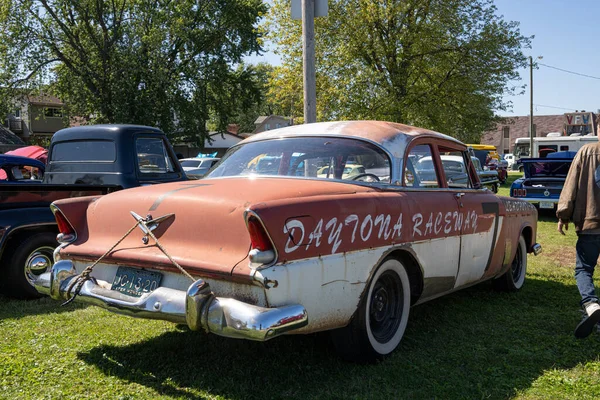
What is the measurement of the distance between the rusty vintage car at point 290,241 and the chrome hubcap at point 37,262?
173 centimetres

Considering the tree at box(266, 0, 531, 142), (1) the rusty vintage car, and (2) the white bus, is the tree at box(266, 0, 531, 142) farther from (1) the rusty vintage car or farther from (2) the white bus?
(1) the rusty vintage car

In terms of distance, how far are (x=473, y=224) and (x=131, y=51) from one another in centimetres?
2764

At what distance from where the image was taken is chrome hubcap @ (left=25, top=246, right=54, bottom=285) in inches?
215

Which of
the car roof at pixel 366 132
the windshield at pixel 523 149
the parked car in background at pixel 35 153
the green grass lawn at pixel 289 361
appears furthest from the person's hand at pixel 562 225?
the windshield at pixel 523 149

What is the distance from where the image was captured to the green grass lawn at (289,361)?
3.32 metres

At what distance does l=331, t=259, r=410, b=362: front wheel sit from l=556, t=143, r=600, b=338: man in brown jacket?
150 centimetres

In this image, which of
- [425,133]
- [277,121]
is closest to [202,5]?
[425,133]

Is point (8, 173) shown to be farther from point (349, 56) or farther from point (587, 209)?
point (349, 56)

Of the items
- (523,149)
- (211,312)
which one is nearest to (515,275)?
(211,312)

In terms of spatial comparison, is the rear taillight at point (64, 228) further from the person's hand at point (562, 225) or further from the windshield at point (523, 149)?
the windshield at point (523, 149)

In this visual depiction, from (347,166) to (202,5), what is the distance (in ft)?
97.8

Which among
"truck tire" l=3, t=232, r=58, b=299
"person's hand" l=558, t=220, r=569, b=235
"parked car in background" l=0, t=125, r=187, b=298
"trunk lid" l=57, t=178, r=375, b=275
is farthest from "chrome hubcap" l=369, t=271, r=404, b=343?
"truck tire" l=3, t=232, r=58, b=299

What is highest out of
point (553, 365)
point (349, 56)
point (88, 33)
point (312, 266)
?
point (88, 33)

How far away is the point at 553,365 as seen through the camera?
384cm
